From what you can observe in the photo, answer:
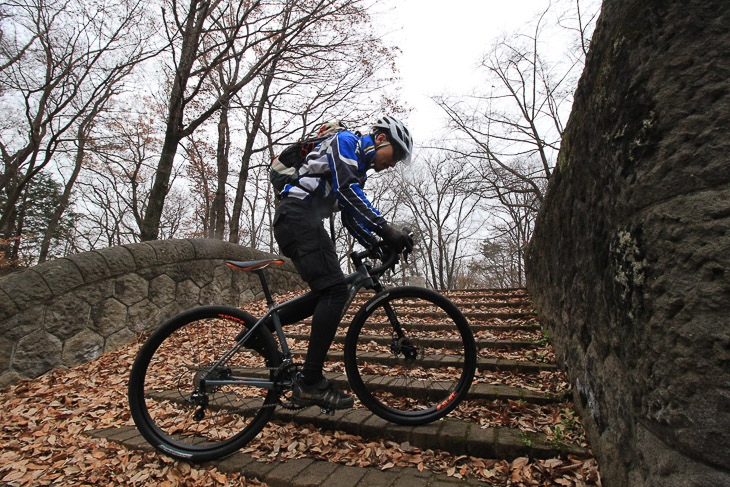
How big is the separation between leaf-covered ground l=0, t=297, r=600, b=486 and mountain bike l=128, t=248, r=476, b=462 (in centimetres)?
16

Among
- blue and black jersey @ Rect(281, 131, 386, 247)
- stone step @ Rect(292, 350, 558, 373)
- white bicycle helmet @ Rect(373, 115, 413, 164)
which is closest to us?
blue and black jersey @ Rect(281, 131, 386, 247)

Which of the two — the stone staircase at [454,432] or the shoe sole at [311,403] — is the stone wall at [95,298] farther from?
the shoe sole at [311,403]

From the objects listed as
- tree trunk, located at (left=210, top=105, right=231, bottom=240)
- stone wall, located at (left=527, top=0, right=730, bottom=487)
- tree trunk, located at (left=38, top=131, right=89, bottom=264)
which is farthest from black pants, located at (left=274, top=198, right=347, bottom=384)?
tree trunk, located at (left=38, top=131, right=89, bottom=264)

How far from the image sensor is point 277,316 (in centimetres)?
230

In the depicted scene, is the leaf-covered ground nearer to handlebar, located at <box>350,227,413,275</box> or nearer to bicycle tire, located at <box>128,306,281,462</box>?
bicycle tire, located at <box>128,306,281,462</box>

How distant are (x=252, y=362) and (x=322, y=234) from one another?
1.00 m

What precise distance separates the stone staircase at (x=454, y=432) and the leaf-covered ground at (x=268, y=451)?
34 millimetres

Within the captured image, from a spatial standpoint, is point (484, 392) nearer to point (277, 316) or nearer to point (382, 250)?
point (382, 250)

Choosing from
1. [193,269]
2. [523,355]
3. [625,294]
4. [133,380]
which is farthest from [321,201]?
[193,269]

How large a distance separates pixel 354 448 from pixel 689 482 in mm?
1593

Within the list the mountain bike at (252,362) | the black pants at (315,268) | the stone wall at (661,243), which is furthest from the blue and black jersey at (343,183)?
the stone wall at (661,243)

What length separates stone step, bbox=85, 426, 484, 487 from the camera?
182 cm

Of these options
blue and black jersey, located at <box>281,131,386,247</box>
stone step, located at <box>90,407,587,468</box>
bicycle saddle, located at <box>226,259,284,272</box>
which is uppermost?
blue and black jersey, located at <box>281,131,386,247</box>

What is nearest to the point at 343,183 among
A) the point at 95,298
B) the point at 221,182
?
the point at 95,298
